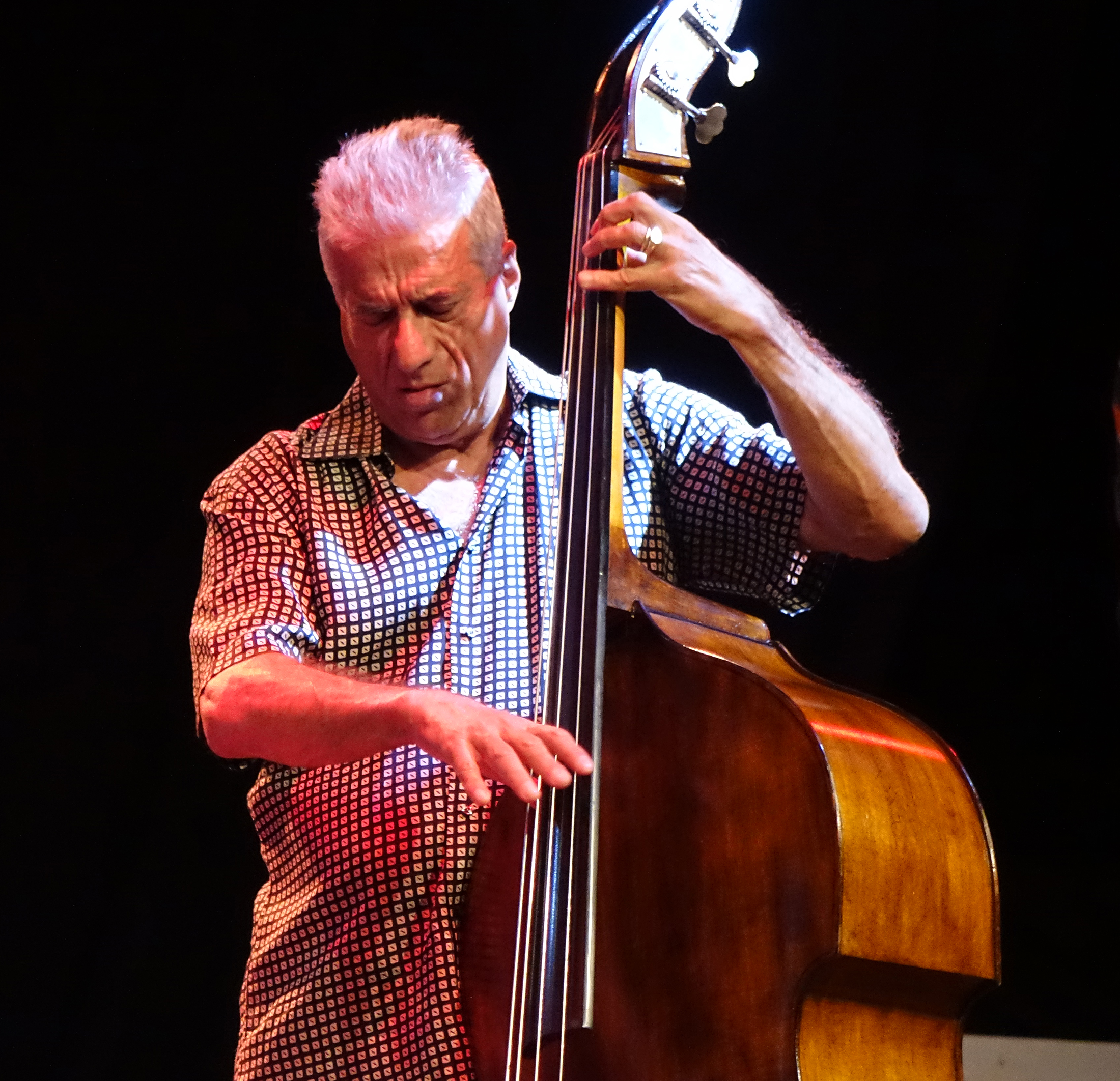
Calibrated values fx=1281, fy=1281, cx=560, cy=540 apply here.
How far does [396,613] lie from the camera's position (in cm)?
155

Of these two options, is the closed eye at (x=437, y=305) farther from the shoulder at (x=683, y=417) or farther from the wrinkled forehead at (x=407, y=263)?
the shoulder at (x=683, y=417)

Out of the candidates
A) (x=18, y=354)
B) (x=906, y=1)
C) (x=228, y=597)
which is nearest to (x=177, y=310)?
(x=18, y=354)

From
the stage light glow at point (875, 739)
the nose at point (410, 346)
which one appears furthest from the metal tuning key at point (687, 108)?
the stage light glow at point (875, 739)

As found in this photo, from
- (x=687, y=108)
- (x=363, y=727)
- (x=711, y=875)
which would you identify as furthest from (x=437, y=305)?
(x=711, y=875)

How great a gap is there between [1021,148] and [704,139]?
118cm

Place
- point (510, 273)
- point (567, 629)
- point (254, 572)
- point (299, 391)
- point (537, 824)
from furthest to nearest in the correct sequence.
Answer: point (299, 391), point (510, 273), point (254, 572), point (567, 629), point (537, 824)

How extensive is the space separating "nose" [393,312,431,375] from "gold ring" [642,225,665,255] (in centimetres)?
34

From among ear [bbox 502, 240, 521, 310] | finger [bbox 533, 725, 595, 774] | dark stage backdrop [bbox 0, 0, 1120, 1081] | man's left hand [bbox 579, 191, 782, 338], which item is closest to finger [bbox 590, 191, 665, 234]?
man's left hand [bbox 579, 191, 782, 338]

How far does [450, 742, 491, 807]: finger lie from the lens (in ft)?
3.51

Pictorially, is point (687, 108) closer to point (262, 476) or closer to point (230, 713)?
point (262, 476)

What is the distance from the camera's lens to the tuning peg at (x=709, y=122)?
162cm

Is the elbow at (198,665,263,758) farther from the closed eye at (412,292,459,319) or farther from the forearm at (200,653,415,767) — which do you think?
the closed eye at (412,292,459,319)

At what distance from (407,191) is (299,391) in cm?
108

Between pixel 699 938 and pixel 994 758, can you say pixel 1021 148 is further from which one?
Answer: pixel 699 938
